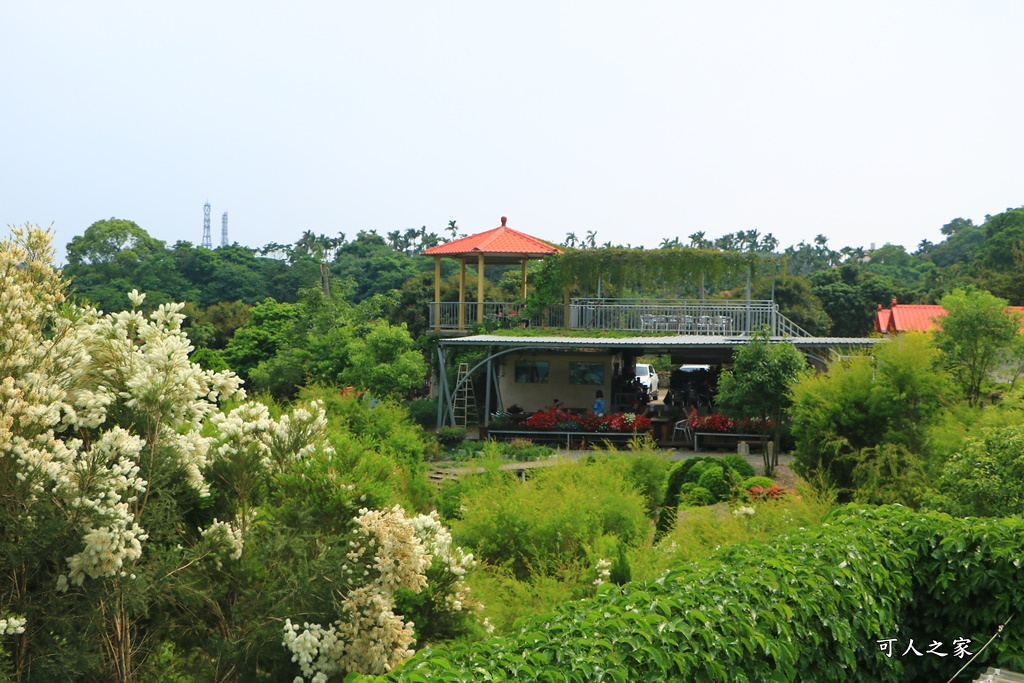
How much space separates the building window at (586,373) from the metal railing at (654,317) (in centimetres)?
105

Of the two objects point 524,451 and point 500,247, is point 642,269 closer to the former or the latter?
point 500,247

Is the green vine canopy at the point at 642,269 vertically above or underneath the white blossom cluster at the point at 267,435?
above

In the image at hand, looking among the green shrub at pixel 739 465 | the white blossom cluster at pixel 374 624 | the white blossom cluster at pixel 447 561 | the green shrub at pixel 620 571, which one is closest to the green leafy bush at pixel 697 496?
the green shrub at pixel 739 465

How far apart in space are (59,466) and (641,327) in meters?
21.1

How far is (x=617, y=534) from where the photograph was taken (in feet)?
35.3

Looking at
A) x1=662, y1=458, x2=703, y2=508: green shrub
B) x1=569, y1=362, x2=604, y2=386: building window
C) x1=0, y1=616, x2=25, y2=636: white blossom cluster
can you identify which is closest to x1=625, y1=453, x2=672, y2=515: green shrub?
x1=662, y1=458, x2=703, y2=508: green shrub

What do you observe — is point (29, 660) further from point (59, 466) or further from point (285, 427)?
point (285, 427)

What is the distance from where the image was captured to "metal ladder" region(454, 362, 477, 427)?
27.1 m

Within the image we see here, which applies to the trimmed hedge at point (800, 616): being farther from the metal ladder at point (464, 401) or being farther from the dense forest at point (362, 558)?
the metal ladder at point (464, 401)

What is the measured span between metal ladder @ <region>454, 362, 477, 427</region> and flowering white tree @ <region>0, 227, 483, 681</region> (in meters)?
19.5

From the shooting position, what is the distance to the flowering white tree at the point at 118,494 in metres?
6.12

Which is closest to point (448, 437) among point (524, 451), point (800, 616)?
point (524, 451)

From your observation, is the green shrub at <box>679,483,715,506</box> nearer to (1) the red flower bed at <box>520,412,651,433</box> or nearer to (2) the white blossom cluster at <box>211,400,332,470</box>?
(1) the red flower bed at <box>520,412,651,433</box>

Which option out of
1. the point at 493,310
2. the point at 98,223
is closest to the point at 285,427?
the point at 493,310
